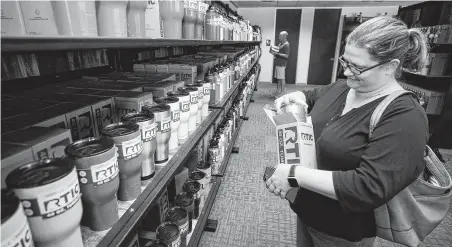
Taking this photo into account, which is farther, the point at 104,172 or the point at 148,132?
the point at 148,132

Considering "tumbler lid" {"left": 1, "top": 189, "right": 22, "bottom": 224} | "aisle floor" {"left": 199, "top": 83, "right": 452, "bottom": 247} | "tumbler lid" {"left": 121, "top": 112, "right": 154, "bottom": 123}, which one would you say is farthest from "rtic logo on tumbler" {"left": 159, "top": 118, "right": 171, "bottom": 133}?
"aisle floor" {"left": 199, "top": 83, "right": 452, "bottom": 247}

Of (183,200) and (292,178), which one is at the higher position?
(292,178)

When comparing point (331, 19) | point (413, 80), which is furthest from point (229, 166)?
point (331, 19)

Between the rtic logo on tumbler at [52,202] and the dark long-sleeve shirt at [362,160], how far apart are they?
84 cm

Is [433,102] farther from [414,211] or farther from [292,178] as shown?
[292,178]

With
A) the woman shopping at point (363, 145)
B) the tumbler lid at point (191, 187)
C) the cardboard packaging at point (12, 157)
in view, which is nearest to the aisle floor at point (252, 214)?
the tumbler lid at point (191, 187)

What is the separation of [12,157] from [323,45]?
402 inches

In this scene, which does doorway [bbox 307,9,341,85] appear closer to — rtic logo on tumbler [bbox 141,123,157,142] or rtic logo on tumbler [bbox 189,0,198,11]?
rtic logo on tumbler [bbox 189,0,198,11]

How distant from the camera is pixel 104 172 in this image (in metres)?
0.67

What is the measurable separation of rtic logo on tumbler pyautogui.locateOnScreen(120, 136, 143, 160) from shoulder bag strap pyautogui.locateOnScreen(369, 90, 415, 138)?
2.69 ft

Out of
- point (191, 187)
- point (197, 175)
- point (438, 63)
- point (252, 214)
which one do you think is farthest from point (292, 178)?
point (438, 63)

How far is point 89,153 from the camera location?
2.16 feet

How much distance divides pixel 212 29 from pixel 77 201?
1651mm

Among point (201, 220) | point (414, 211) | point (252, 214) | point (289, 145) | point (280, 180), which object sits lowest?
point (252, 214)
